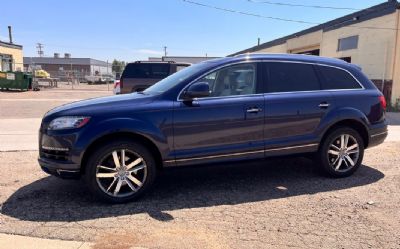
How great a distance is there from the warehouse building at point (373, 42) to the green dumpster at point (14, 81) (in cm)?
2163

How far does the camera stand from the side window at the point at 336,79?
5.44 m

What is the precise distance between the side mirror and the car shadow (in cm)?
95

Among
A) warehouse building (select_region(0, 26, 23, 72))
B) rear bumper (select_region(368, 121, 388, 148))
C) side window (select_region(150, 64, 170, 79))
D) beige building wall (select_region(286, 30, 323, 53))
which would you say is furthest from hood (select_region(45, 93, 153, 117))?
warehouse building (select_region(0, 26, 23, 72))

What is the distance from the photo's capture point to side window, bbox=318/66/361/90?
544 centimetres

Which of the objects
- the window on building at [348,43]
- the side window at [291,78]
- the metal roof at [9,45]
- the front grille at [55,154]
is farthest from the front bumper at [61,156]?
the metal roof at [9,45]

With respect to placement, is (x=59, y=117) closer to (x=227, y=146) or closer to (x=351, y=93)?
(x=227, y=146)

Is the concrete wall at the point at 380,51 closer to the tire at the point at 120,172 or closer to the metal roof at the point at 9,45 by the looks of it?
the tire at the point at 120,172

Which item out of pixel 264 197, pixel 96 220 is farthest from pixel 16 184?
pixel 264 197

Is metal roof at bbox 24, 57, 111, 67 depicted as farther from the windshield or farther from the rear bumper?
the rear bumper

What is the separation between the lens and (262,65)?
5.12 meters

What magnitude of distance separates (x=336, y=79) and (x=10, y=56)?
40.5 m

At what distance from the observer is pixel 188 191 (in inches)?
195

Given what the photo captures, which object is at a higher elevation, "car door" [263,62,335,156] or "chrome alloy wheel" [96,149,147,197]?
A: "car door" [263,62,335,156]

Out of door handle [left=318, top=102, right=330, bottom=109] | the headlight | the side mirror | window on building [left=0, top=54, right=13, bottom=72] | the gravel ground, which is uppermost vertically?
window on building [left=0, top=54, right=13, bottom=72]
